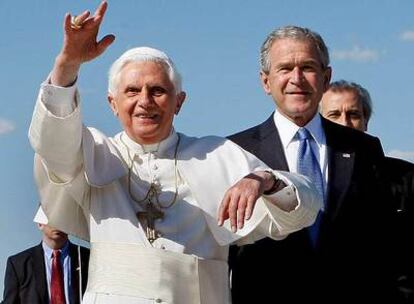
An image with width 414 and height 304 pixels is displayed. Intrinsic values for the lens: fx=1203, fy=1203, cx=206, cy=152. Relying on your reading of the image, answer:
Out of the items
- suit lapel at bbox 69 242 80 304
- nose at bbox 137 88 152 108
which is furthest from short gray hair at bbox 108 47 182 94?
suit lapel at bbox 69 242 80 304

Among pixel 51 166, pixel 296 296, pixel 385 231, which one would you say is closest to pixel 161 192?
pixel 51 166

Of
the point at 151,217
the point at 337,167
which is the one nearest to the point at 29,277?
the point at 337,167

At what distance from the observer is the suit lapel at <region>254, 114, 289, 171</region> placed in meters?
6.95

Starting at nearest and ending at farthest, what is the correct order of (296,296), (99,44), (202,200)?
(99,44), (202,200), (296,296)

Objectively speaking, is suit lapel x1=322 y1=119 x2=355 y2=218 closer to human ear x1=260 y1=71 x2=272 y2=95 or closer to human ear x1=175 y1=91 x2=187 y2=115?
human ear x1=260 y1=71 x2=272 y2=95

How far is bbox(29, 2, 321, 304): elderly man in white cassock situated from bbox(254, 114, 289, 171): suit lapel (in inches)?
29.1

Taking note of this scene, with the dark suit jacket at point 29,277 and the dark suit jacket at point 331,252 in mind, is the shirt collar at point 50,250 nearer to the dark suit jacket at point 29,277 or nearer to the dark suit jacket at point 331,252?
the dark suit jacket at point 29,277

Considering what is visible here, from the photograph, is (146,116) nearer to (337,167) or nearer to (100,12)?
(100,12)

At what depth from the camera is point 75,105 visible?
563cm

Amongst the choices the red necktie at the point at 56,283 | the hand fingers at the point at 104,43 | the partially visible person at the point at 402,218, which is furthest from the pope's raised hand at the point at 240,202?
the red necktie at the point at 56,283

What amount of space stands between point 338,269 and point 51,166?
1.96 m

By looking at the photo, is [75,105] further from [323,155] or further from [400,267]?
[400,267]

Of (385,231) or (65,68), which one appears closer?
(65,68)

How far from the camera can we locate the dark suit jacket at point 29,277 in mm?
11305
